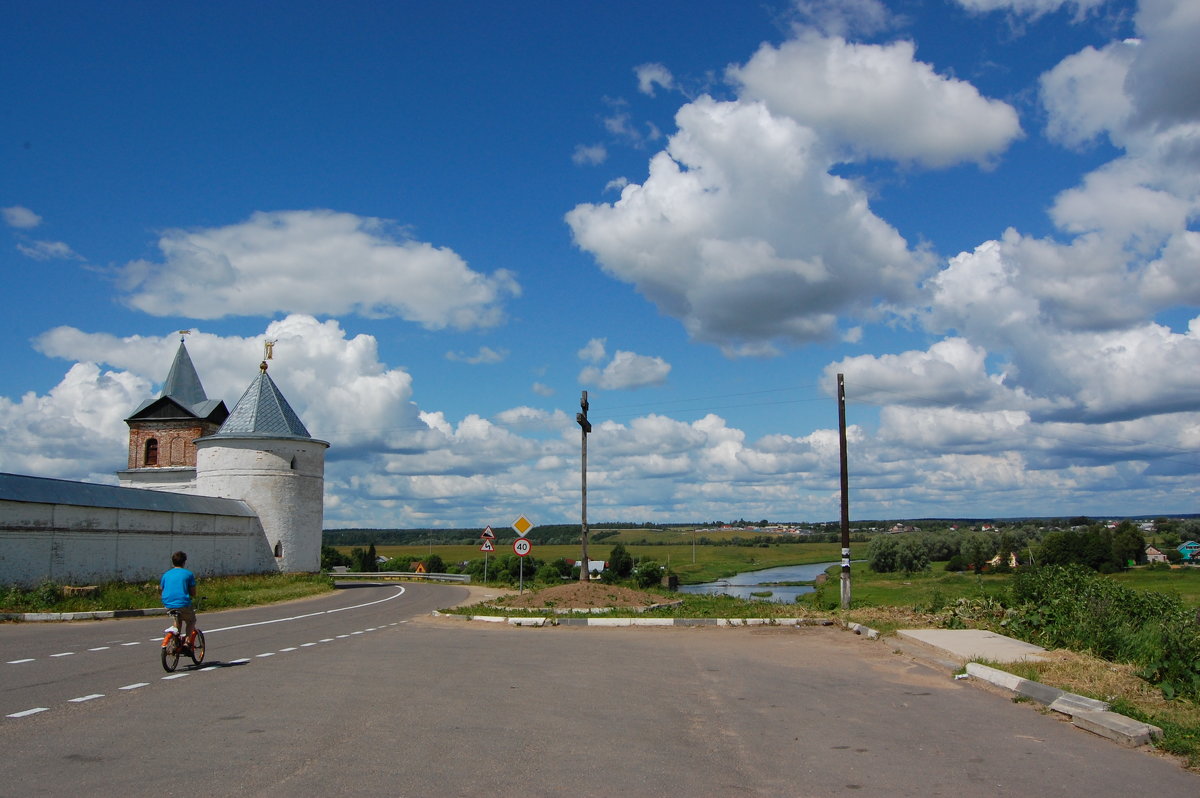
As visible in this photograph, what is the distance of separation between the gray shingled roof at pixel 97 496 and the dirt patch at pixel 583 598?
15552 mm

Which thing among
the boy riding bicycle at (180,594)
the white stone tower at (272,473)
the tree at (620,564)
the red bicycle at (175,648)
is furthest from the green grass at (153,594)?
the tree at (620,564)

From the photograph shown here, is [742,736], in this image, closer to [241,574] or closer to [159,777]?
[159,777]

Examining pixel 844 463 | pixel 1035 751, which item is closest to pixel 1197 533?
pixel 844 463

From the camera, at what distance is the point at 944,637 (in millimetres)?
14719

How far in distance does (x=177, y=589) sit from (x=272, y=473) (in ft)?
116

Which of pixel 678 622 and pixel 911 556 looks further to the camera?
pixel 911 556

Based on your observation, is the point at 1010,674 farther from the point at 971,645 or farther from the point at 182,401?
the point at 182,401

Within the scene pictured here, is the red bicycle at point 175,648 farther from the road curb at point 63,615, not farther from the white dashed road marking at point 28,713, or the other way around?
the road curb at point 63,615

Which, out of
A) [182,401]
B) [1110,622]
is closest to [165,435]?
[182,401]

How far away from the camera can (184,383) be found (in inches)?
2256

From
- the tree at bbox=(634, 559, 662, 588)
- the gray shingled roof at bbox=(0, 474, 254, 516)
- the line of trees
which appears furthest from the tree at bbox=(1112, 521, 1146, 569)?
the gray shingled roof at bbox=(0, 474, 254, 516)

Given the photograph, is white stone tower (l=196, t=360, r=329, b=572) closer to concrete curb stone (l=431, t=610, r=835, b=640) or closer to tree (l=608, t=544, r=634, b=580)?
concrete curb stone (l=431, t=610, r=835, b=640)

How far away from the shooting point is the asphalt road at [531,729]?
632cm

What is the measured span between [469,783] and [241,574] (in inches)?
1557
